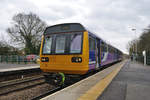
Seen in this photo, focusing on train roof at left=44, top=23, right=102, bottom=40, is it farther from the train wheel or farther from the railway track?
the railway track

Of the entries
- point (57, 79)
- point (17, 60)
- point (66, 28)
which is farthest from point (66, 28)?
point (17, 60)

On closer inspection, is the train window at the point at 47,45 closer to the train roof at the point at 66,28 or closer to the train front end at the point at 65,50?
the train front end at the point at 65,50

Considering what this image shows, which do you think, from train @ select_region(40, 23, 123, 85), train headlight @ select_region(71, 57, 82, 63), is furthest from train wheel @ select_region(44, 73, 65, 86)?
train headlight @ select_region(71, 57, 82, 63)

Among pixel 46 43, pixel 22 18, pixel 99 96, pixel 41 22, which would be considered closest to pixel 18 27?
pixel 22 18

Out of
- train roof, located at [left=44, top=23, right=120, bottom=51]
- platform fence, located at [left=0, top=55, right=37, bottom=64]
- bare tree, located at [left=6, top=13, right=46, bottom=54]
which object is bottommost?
platform fence, located at [left=0, top=55, right=37, bottom=64]

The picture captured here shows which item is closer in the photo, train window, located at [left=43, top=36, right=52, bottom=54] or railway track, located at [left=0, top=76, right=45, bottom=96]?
railway track, located at [left=0, top=76, right=45, bottom=96]

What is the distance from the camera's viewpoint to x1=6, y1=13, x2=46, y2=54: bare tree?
30297 mm

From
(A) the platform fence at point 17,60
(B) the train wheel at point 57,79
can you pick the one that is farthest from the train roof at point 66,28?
(A) the platform fence at point 17,60

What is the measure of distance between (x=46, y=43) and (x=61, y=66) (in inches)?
56.4

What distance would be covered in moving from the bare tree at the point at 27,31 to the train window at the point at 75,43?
26.2 m

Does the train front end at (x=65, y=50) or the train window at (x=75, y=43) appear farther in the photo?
the train window at (x=75, y=43)

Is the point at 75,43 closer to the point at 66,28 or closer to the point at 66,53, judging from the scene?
the point at 66,53

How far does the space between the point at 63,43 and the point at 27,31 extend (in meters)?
27.3

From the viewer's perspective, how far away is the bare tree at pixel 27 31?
30297mm
